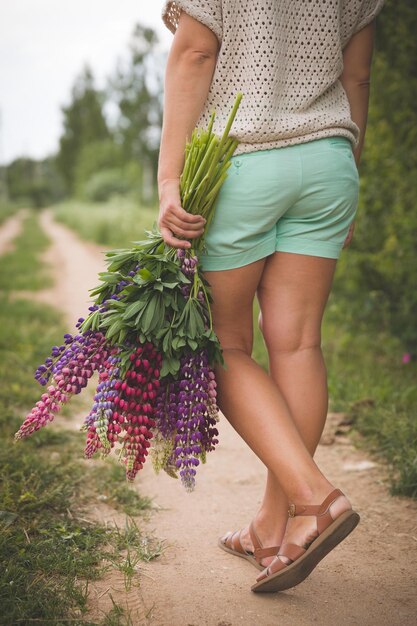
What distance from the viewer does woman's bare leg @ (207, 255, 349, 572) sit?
163cm

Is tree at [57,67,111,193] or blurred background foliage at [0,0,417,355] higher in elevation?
tree at [57,67,111,193]

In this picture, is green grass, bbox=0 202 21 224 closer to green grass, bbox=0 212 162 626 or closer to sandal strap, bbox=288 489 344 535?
green grass, bbox=0 212 162 626

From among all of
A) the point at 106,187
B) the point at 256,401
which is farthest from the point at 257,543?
the point at 106,187

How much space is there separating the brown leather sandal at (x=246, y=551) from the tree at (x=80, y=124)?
4268cm

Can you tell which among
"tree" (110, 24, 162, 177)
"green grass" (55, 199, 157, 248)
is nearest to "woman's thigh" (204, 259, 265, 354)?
"green grass" (55, 199, 157, 248)

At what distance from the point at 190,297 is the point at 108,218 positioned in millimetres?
14076

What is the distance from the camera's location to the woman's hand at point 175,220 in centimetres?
166

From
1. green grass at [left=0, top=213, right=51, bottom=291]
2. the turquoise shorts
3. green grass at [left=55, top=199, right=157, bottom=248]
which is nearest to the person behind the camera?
the turquoise shorts

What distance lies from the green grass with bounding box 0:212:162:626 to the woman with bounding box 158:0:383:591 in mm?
530

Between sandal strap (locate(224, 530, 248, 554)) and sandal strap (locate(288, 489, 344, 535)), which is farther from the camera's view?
sandal strap (locate(224, 530, 248, 554))

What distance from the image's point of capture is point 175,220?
1675mm

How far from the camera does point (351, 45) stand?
1.86 meters

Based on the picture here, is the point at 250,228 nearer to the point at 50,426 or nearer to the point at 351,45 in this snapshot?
the point at 351,45

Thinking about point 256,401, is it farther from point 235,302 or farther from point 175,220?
point 175,220
